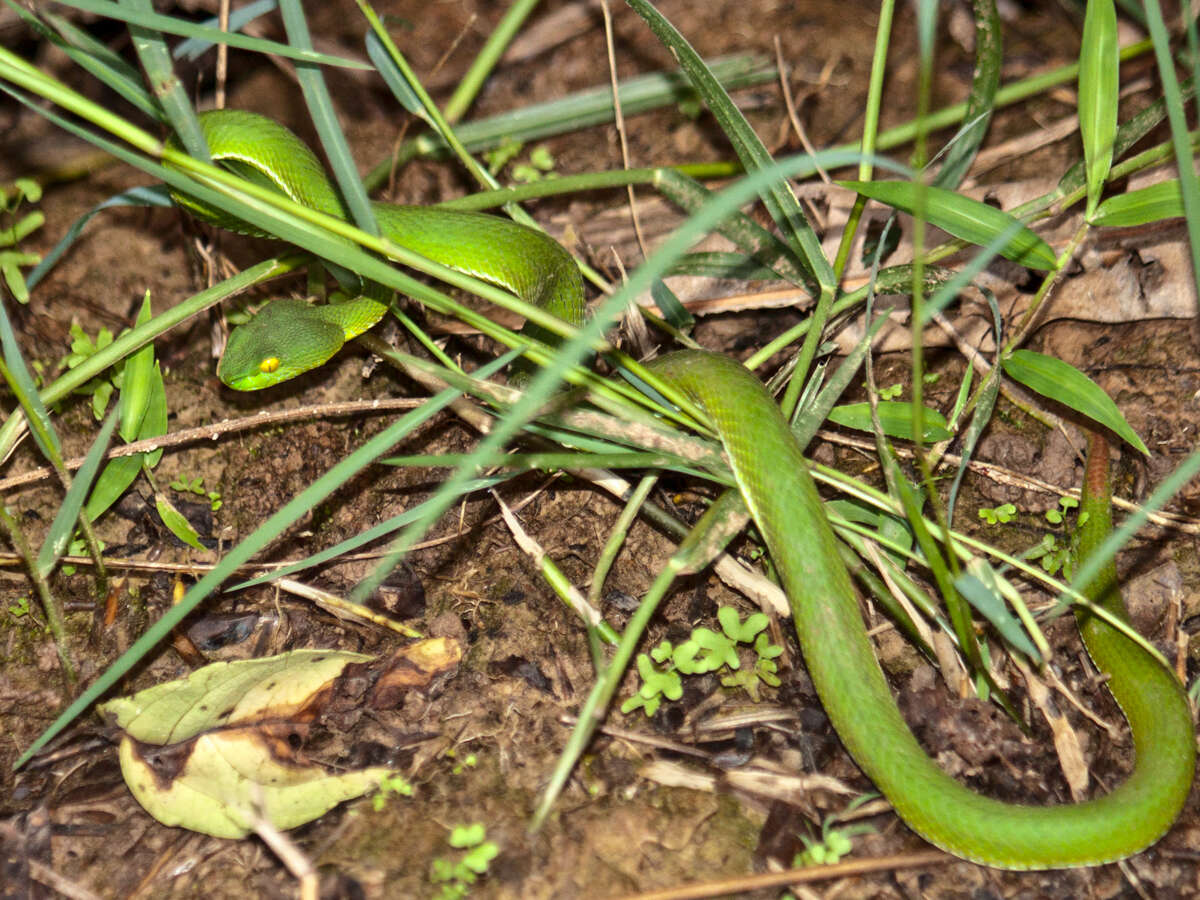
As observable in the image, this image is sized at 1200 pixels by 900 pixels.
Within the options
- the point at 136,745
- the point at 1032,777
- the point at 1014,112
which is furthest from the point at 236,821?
the point at 1014,112

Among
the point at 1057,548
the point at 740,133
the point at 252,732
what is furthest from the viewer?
the point at 1057,548

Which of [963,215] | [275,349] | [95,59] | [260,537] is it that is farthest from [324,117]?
[963,215]

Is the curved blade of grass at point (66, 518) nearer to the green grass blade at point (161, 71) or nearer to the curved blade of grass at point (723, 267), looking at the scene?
the green grass blade at point (161, 71)

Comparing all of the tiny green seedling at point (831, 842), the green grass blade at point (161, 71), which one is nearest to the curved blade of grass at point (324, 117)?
the green grass blade at point (161, 71)

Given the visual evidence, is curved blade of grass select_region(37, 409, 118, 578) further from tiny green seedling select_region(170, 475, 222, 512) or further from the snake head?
the snake head

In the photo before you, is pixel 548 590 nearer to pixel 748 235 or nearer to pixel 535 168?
pixel 748 235

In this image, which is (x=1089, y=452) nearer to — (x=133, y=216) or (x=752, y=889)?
(x=752, y=889)
